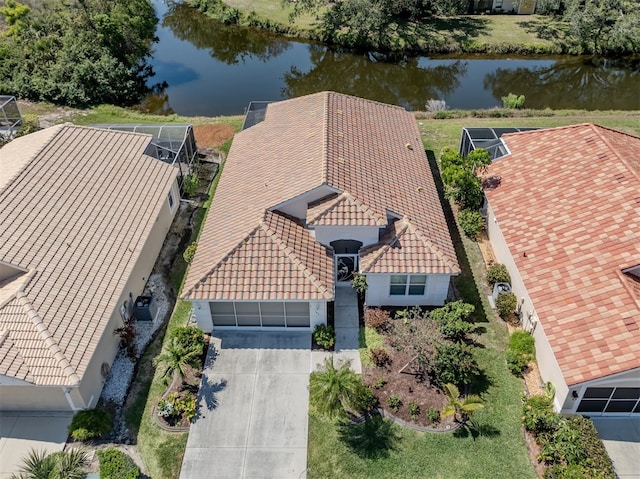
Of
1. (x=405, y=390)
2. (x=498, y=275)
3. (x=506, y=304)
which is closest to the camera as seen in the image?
(x=405, y=390)

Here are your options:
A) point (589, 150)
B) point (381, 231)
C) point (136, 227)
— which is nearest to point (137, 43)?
point (136, 227)

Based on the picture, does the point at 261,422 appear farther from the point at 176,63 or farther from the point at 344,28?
the point at 344,28

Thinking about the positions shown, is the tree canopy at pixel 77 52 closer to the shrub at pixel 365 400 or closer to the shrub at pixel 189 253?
the shrub at pixel 189 253

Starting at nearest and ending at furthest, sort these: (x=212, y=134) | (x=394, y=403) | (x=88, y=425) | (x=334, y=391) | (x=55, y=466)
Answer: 1. (x=55, y=466)
2. (x=334, y=391)
3. (x=88, y=425)
4. (x=394, y=403)
5. (x=212, y=134)

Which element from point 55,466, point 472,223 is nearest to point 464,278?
point 472,223

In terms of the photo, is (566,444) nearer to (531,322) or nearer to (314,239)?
(531,322)

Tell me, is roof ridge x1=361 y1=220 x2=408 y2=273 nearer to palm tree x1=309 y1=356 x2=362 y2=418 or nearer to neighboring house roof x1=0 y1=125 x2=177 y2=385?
palm tree x1=309 y1=356 x2=362 y2=418
